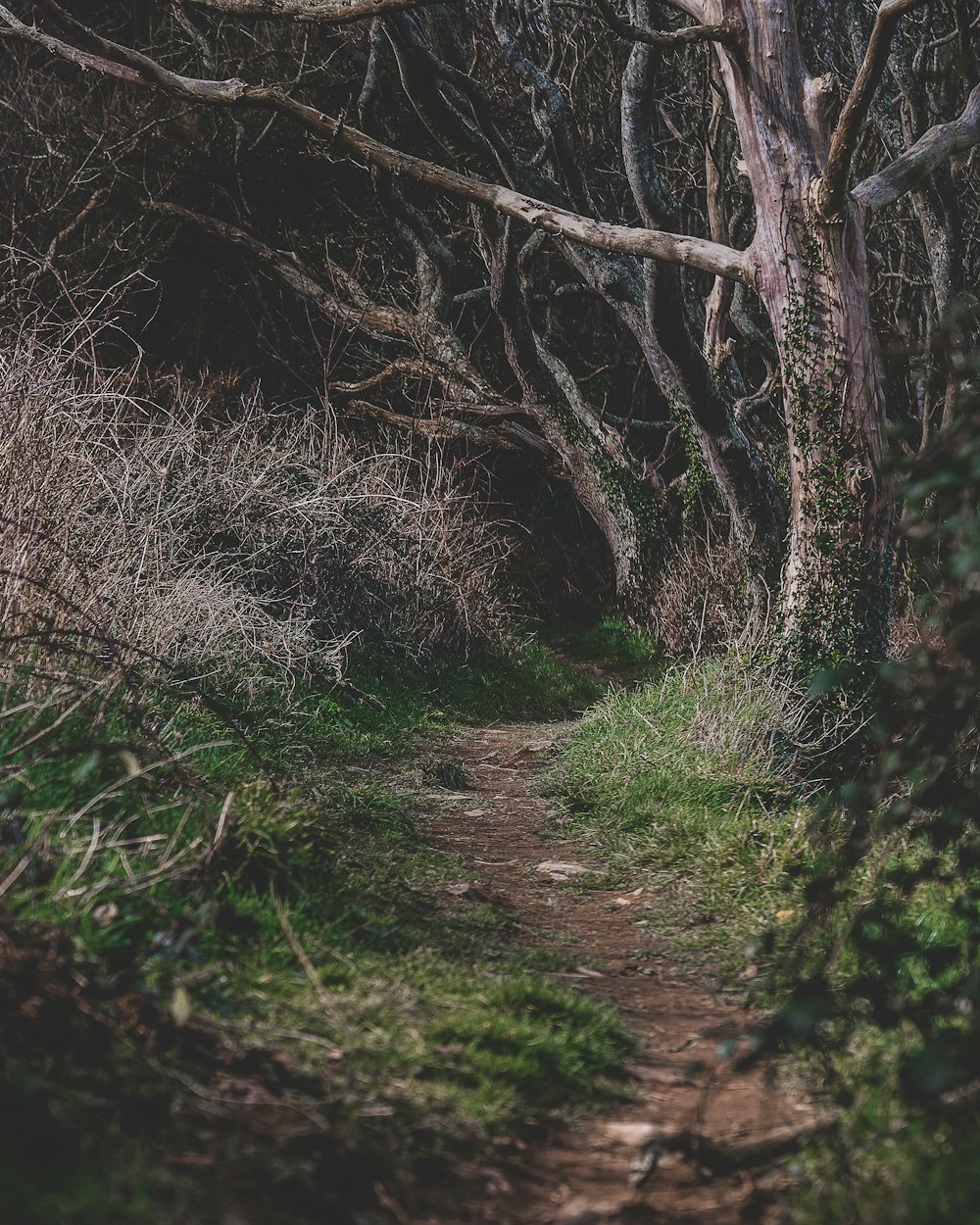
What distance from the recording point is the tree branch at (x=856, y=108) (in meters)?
6.64

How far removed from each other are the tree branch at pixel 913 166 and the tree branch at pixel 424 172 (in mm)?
880

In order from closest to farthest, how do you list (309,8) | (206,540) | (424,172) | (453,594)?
(309,8), (206,540), (424,172), (453,594)

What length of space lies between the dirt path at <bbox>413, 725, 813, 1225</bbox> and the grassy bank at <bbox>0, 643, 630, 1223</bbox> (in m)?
0.15

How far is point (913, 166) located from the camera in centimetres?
768

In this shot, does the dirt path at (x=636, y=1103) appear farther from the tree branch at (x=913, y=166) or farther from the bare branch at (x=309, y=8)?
the bare branch at (x=309, y=8)

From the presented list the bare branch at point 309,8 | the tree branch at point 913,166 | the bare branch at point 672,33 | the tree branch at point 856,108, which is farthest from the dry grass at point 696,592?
the bare branch at point 309,8

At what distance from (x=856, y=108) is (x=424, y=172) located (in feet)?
12.5

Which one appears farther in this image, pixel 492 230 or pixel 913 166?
pixel 492 230

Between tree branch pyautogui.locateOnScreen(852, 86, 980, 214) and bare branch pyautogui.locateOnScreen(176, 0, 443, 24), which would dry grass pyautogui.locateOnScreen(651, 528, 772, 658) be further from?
bare branch pyautogui.locateOnScreen(176, 0, 443, 24)

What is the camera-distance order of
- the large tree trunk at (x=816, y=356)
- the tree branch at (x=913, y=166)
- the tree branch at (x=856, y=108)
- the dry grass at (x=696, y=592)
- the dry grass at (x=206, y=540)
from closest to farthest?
the dry grass at (x=206, y=540) → the tree branch at (x=856, y=108) → the large tree trunk at (x=816, y=356) → the tree branch at (x=913, y=166) → the dry grass at (x=696, y=592)

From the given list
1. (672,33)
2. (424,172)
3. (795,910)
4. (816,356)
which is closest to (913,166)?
(816,356)

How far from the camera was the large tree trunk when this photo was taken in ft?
24.3

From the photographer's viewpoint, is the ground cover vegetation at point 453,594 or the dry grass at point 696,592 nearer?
the ground cover vegetation at point 453,594

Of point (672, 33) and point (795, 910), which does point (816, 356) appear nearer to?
point (672, 33)
